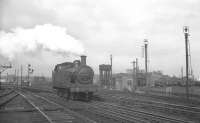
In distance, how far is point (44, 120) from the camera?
524 inches

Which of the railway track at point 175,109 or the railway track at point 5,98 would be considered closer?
the railway track at point 175,109

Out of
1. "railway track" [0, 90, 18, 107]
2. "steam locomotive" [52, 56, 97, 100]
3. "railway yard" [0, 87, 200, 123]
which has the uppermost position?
"steam locomotive" [52, 56, 97, 100]

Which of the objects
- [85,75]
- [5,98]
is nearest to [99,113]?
[85,75]

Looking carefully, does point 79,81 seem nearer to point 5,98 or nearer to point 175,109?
point 5,98

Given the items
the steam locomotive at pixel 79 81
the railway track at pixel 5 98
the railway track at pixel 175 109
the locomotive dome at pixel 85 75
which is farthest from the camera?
the locomotive dome at pixel 85 75

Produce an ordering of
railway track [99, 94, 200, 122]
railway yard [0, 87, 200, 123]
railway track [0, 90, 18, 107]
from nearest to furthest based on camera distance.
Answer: railway yard [0, 87, 200, 123] → railway track [99, 94, 200, 122] → railway track [0, 90, 18, 107]

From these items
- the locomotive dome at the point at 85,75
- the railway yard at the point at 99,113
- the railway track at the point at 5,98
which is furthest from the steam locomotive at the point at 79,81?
the railway track at the point at 5,98

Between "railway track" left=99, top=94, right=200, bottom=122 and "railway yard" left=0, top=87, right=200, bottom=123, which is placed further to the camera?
"railway track" left=99, top=94, right=200, bottom=122

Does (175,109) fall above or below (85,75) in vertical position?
below

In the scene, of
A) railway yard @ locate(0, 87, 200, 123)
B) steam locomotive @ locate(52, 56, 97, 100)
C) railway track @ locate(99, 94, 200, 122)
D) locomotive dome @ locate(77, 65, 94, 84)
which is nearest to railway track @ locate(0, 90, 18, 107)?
railway yard @ locate(0, 87, 200, 123)

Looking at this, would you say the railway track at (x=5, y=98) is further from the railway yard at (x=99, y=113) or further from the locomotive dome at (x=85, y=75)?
the locomotive dome at (x=85, y=75)

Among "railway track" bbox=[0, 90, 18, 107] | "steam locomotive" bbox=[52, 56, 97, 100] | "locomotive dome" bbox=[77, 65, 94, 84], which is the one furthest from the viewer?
"locomotive dome" bbox=[77, 65, 94, 84]

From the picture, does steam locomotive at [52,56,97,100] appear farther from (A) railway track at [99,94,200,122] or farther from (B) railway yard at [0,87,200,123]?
(A) railway track at [99,94,200,122]

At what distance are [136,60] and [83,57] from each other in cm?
4282
